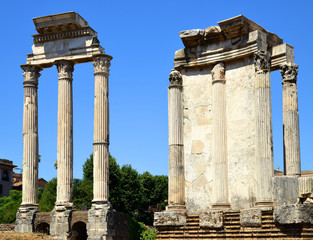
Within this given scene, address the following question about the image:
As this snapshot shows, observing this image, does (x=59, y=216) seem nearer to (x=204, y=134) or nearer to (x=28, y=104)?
(x=28, y=104)

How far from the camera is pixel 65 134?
36.2 metres

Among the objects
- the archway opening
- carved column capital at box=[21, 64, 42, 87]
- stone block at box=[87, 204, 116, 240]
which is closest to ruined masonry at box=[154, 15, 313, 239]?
stone block at box=[87, 204, 116, 240]

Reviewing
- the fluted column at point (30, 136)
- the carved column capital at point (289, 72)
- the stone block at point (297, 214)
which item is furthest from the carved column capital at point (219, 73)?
the fluted column at point (30, 136)

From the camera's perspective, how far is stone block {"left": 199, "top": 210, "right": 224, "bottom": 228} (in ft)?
35.9

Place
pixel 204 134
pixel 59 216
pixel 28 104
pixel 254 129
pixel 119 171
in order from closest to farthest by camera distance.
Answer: pixel 254 129 → pixel 204 134 → pixel 59 216 → pixel 28 104 → pixel 119 171

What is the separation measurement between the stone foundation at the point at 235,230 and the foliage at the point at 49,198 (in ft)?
130

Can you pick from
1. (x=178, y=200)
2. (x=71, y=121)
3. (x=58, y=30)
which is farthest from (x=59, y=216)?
(x=178, y=200)

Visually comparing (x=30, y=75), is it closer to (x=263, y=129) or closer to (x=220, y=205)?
(x=220, y=205)

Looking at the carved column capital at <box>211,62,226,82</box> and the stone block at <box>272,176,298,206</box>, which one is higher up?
the carved column capital at <box>211,62,226,82</box>

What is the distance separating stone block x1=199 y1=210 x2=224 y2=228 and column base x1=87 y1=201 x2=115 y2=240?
77.8 feet

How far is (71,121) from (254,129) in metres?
26.7

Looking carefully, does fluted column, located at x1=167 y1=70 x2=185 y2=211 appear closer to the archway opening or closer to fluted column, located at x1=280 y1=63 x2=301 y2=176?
fluted column, located at x1=280 y1=63 x2=301 y2=176

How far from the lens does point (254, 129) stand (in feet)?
36.4

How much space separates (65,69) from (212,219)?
27.8 metres
